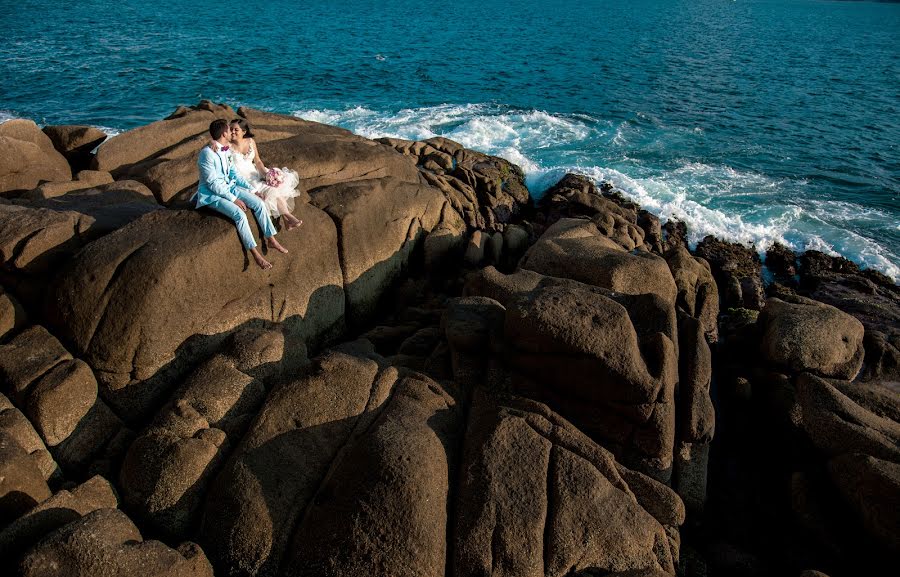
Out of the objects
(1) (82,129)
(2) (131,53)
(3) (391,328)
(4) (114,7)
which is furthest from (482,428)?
(4) (114,7)

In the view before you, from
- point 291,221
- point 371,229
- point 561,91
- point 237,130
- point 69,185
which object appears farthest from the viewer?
point 561,91

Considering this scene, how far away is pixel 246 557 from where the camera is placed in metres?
7.16

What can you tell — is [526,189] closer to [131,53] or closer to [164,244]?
[164,244]

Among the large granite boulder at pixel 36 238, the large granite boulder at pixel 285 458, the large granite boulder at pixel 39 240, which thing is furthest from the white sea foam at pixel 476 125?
the large granite boulder at pixel 285 458

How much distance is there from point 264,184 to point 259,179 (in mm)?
364

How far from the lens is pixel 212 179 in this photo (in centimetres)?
1054

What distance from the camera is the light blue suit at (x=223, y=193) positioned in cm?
1059

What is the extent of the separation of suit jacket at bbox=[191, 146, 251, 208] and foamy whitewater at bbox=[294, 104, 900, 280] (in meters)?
16.2

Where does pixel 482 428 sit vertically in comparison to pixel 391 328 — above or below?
above

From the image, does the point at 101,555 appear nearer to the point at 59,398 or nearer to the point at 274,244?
the point at 59,398

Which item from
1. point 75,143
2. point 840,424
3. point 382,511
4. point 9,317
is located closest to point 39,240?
point 9,317

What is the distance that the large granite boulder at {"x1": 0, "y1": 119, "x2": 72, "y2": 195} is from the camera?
1476 centimetres

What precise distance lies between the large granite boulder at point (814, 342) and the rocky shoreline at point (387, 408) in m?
0.05

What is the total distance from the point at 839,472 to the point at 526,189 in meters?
16.4
